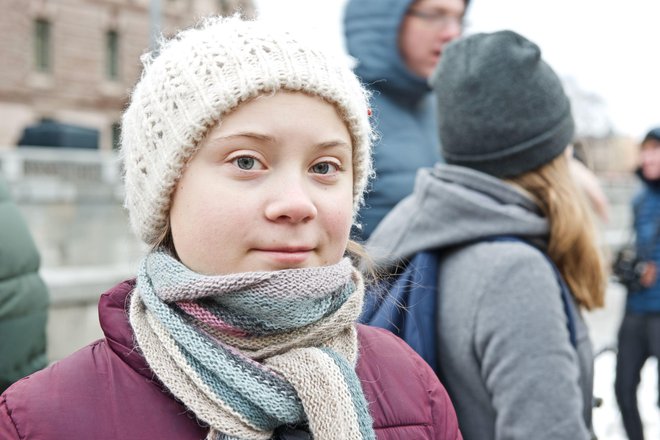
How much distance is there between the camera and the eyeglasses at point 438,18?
308 centimetres

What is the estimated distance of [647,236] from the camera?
15.4ft

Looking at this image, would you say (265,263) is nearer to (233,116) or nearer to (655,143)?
(233,116)

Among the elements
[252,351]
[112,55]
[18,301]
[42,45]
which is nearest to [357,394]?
[252,351]

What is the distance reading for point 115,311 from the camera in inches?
52.5

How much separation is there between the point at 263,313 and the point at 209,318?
0.09 m

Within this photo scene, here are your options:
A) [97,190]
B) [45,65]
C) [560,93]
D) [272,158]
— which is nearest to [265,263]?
[272,158]

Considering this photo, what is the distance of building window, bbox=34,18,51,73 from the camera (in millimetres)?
27344

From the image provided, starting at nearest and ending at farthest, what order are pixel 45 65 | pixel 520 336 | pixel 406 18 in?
pixel 520 336
pixel 406 18
pixel 45 65

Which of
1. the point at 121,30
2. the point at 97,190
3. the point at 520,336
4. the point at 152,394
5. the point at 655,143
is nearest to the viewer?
the point at 152,394

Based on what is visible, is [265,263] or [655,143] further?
[655,143]

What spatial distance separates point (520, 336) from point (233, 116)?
97 cm

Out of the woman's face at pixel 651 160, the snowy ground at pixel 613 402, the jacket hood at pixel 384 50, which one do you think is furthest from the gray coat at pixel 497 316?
the woman's face at pixel 651 160

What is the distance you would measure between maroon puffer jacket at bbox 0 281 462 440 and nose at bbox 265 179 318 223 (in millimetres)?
334

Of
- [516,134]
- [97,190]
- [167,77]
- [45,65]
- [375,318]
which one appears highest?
[167,77]
